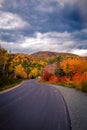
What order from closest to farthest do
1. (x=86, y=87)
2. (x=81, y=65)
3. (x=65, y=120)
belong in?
1. (x=65, y=120)
2. (x=86, y=87)
3. (x=81, y=65)

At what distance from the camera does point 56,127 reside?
8383 mm

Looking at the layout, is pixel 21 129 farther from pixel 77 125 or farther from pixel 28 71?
pixel 28 71

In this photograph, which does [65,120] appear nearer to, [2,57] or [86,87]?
[86,87]

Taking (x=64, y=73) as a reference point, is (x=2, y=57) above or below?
above

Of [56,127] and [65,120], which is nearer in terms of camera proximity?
[56,127]

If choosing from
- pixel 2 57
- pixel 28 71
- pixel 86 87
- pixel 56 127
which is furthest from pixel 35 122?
pixel 28 71

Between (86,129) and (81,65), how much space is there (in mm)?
69000

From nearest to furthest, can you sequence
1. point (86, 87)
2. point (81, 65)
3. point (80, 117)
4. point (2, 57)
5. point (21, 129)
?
point (21, 129) < point (80, 117) < point (86, 87) < point (2, 57) < point (81, 65)

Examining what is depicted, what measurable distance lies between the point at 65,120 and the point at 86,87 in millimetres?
19876

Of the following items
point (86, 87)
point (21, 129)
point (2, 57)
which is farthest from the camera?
point (2, 57)

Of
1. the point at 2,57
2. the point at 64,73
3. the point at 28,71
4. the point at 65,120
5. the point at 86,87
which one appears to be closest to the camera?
the point at 65,120

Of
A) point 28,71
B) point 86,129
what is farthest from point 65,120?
point 28,71

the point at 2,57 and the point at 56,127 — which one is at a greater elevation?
the point at 2,57

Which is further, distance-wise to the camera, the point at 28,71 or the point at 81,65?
the point at 28,71
